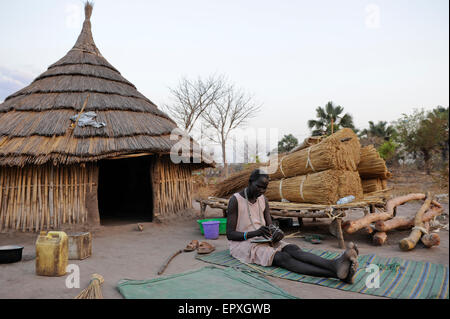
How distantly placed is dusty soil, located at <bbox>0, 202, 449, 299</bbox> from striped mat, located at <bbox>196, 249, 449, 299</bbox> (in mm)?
151

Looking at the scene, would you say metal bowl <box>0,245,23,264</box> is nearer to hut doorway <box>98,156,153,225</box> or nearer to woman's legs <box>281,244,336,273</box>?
woman's legs <box>281,244,336,273</box>

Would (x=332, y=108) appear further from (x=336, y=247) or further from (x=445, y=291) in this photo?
(x=445, y=291)

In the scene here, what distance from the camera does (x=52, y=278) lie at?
3.38 meters

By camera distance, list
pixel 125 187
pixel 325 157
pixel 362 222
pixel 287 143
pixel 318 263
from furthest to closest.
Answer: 1. pixel 287 143
2. pixel 125 187
3. pixel 325 157
4. pixel 362 222
5. pixel 318 263

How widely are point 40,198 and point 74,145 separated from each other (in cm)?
127

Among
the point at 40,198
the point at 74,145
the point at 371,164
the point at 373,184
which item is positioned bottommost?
the point at 40,198

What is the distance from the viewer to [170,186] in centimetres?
752

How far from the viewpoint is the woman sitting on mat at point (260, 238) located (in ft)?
10.5

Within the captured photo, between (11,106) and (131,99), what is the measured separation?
2.76 m

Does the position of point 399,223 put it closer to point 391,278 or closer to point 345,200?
point 345,200

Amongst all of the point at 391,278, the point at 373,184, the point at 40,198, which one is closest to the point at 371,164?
the point at 373,184

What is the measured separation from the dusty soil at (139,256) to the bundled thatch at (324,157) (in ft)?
4.40

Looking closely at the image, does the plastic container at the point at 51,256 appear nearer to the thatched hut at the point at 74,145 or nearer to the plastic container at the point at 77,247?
the plastic container at the point at 77,247
